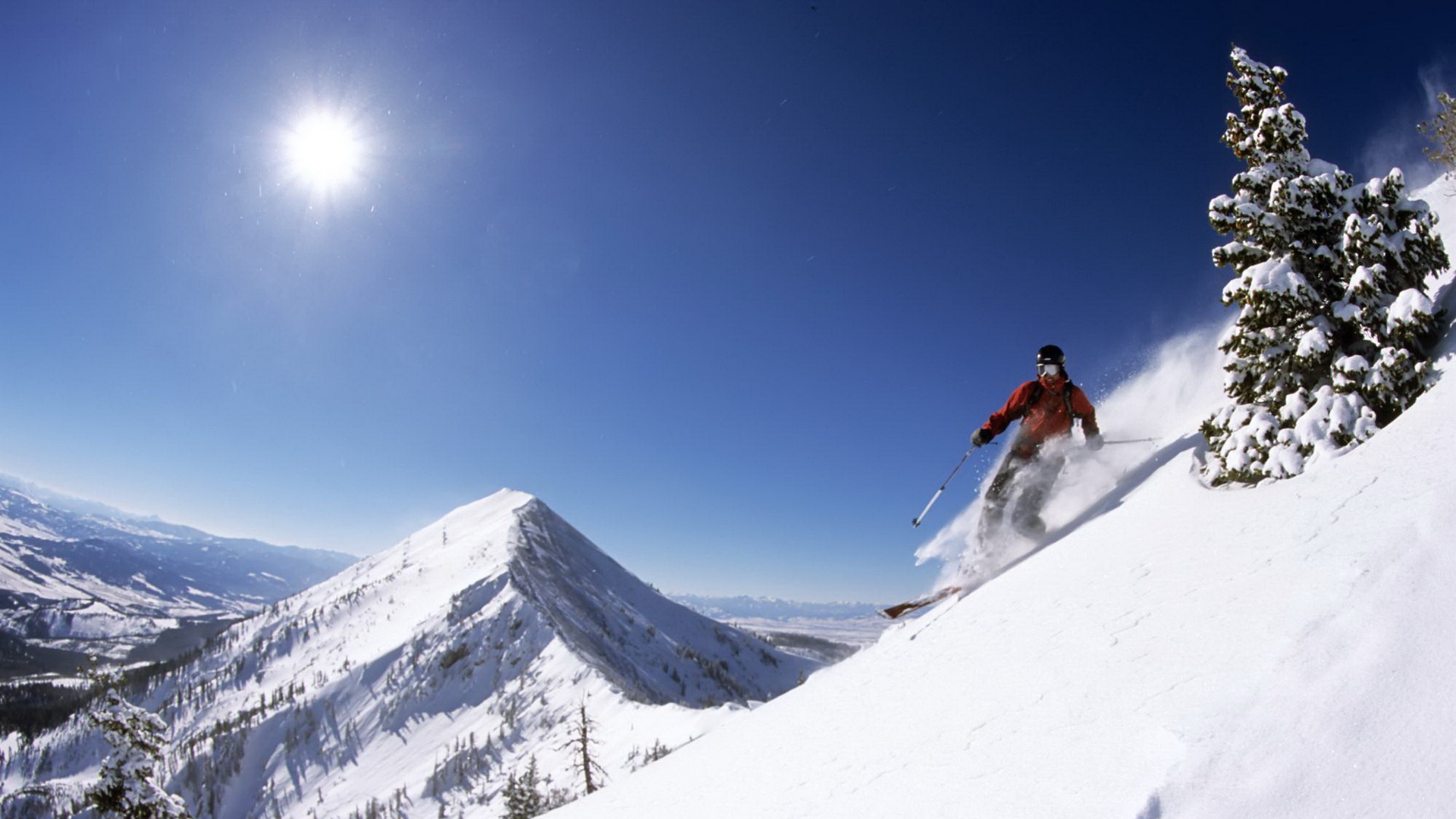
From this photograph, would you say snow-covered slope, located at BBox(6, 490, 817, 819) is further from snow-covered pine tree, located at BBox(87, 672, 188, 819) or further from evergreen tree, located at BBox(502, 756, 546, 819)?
snow-covered pine tree, located at BBox(87, 672, 188, 819)

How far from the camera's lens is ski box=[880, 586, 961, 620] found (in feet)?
38.4

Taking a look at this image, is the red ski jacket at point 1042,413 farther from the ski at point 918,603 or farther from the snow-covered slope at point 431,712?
the snow-covered slope at point 431,712

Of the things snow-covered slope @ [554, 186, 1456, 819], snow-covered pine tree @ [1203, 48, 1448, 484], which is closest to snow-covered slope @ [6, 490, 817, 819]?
snow-covered slope @ [554, 186, 1456, 819]

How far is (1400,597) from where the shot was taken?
388 centimetres

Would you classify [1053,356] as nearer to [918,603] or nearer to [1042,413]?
[1042,413]

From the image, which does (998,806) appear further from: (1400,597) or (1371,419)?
(1371,419)

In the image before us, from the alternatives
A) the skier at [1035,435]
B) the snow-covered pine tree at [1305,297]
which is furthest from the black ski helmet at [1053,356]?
the snow-covered pine tree at [1305,297]

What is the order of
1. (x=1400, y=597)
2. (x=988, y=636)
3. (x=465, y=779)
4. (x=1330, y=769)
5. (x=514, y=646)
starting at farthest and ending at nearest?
(x=514, y=646), (x=465, y=779), (x=988, y=636), (x=1400, y=597), (x=1330, y=769)

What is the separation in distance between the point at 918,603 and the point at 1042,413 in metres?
4.14

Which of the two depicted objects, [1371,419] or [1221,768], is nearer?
[1221,768]

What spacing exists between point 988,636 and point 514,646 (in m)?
175

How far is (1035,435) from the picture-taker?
11516mm

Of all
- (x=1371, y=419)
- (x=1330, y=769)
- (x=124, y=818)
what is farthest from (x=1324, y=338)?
(x=124, y=818)

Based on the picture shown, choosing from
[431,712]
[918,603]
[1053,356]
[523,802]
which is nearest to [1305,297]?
[1053,356]
